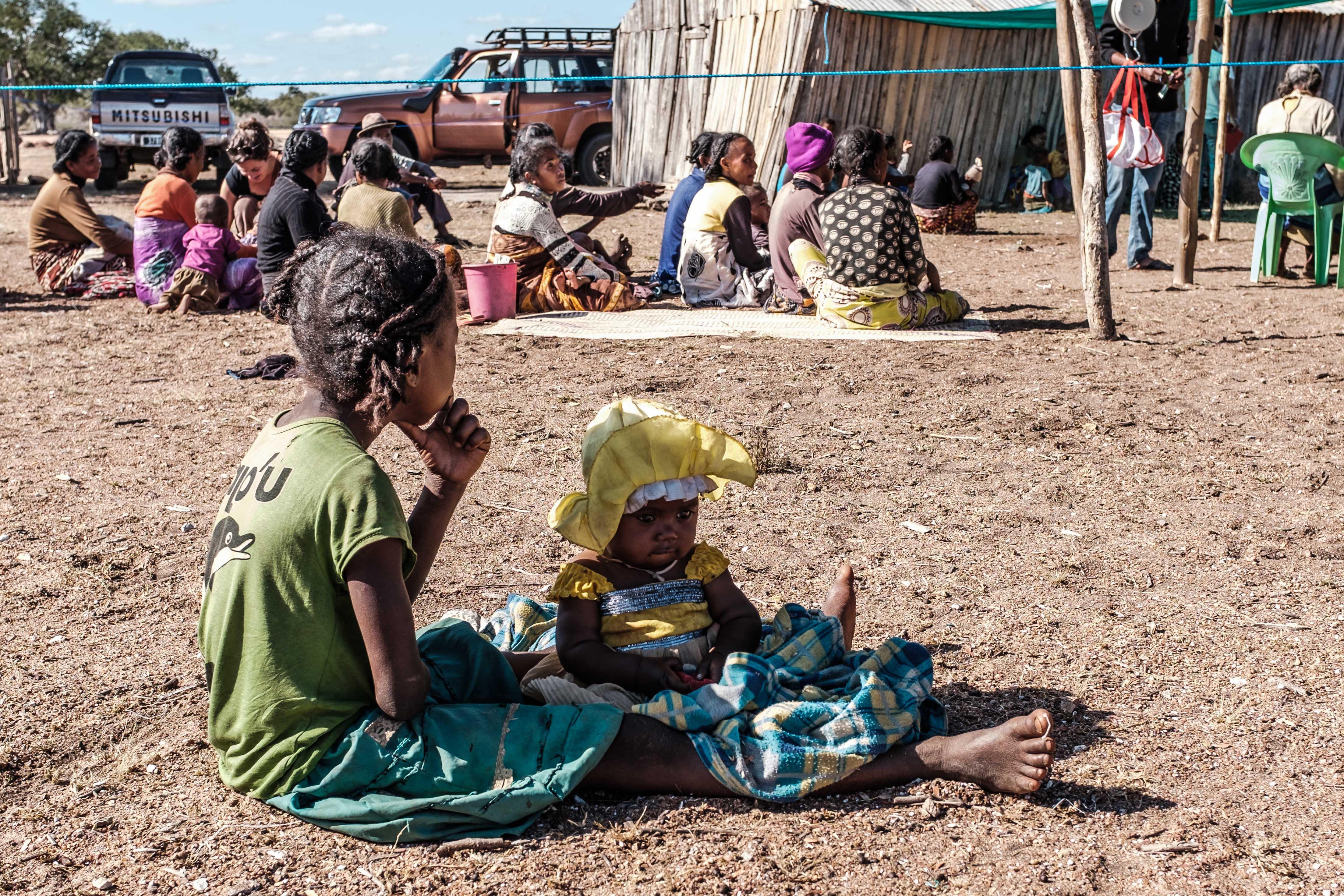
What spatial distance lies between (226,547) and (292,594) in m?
0.19

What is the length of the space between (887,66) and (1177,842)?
12.0 meters

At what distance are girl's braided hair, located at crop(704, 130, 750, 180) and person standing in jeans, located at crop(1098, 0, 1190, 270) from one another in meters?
2.72

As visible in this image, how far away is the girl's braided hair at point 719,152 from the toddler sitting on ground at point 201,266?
10.8 feet

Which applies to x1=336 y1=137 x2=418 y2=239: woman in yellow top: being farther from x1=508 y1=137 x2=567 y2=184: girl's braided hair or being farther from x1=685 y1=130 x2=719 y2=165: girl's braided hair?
x1=685 y1=130 x2=719 y2=165: girl's braided hair

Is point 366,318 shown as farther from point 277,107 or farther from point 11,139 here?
point 277,107

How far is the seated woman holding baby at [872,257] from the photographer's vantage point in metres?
6.90

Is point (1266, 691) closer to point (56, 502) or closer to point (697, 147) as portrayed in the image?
point (56, 502)

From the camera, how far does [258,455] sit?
233 centimetres

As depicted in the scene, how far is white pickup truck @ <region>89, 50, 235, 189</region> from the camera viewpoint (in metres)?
16.2

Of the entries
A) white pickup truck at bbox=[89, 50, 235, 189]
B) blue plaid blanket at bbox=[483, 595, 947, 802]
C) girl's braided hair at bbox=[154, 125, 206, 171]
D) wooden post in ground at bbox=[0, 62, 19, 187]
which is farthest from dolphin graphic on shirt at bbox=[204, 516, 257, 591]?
wooden post in ground at bbox=[0, 62, 19, 187]

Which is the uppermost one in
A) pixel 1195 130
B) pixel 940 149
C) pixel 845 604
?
pixel 940 149

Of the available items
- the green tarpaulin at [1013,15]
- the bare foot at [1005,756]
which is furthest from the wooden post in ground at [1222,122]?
the bare foot at [1005,756]

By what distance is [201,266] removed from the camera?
842 cm

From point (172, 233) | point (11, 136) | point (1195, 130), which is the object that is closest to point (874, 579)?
point (1195, 130)
